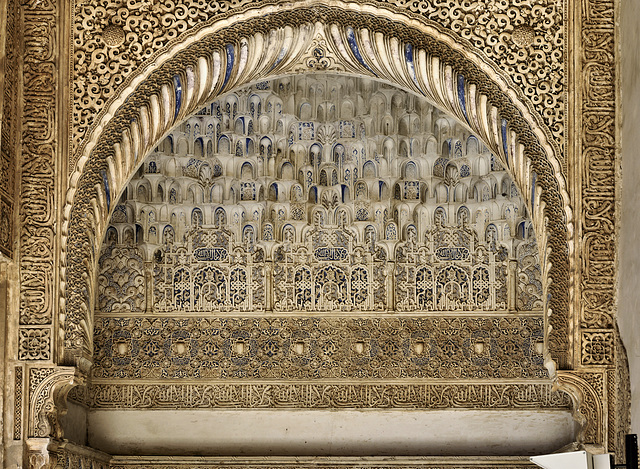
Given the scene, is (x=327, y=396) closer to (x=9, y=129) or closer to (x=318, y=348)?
(x=318, y=348)

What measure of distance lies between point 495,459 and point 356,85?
246 centimetres

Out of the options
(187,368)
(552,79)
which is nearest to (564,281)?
(552,79)

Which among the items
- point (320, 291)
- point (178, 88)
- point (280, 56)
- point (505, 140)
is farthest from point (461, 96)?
point (320, 291)

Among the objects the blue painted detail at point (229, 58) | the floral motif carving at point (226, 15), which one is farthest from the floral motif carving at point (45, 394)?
the blue painted detail at point (229, 58)

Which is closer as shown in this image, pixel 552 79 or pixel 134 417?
pixel 552 79

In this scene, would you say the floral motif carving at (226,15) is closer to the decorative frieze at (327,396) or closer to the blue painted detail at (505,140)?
the blue painted detail at (505,140)

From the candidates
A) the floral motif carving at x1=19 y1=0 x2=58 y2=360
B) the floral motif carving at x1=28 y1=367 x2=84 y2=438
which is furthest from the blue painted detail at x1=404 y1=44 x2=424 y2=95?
the floral motif carving at x1=28 y1=367 x2=84 y2=438

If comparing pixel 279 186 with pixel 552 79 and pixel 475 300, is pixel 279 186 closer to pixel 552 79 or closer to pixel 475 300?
pixel 475 300

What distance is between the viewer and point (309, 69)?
4.99 meters

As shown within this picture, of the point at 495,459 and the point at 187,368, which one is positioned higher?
the point at 187,368

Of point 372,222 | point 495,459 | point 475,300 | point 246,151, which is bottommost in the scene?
point 495,459

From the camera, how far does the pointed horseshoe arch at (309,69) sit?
463cm

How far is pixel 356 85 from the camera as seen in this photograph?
20.9 feet

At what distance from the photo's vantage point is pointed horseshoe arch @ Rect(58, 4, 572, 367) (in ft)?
15.2
